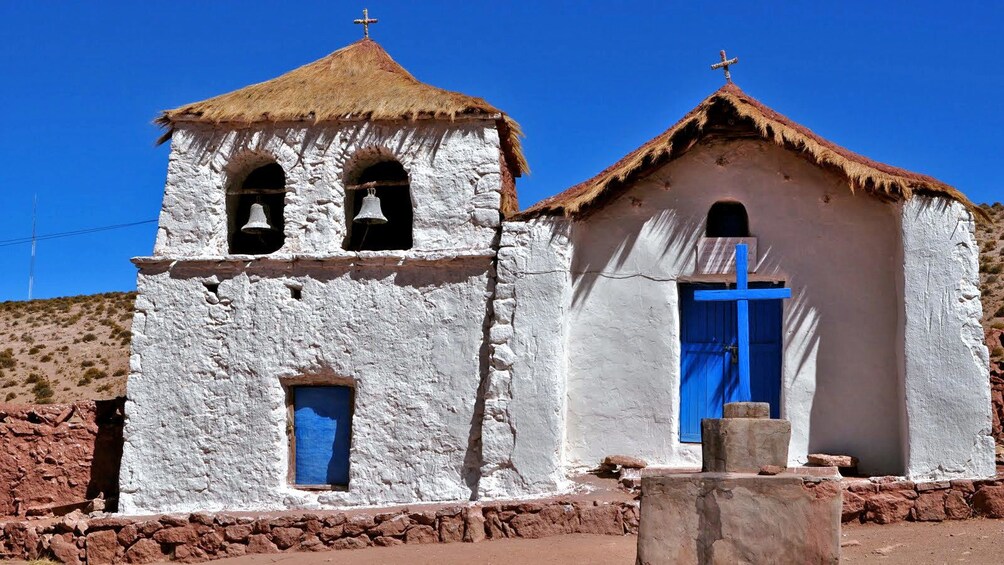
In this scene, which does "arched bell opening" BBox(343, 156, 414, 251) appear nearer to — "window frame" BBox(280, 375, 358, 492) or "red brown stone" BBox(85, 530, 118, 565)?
"window frame" BBox(280, 375, 358, 492)

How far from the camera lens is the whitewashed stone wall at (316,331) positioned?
10484 millimetres

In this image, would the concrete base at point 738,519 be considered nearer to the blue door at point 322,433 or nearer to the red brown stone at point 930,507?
the red brown stone at point 930,507

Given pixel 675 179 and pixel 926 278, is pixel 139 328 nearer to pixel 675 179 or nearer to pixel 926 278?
pixel 675 179

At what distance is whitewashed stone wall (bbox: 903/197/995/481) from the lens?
30.3 feet

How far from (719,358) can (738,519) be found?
4531 millimetres

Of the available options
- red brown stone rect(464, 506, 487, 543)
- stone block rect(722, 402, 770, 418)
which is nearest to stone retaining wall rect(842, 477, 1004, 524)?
stone block rect(722, 402, 770, 418)

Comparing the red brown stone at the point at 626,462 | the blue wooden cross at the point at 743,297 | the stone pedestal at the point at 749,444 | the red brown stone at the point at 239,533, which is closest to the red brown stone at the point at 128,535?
the red brown stone at the point at 239,533

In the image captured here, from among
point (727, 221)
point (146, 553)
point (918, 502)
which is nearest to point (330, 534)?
point (146, 553)

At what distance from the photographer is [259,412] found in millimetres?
10727

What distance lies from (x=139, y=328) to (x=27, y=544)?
8.52 feet

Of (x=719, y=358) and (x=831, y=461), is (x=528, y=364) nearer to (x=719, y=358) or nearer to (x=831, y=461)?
(x=719, y=358)

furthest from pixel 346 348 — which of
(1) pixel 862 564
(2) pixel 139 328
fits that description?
(1) pixel 862 564

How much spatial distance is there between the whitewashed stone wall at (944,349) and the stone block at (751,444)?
12.4 feet

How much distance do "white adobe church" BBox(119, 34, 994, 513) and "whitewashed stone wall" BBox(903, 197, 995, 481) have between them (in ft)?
0.07
